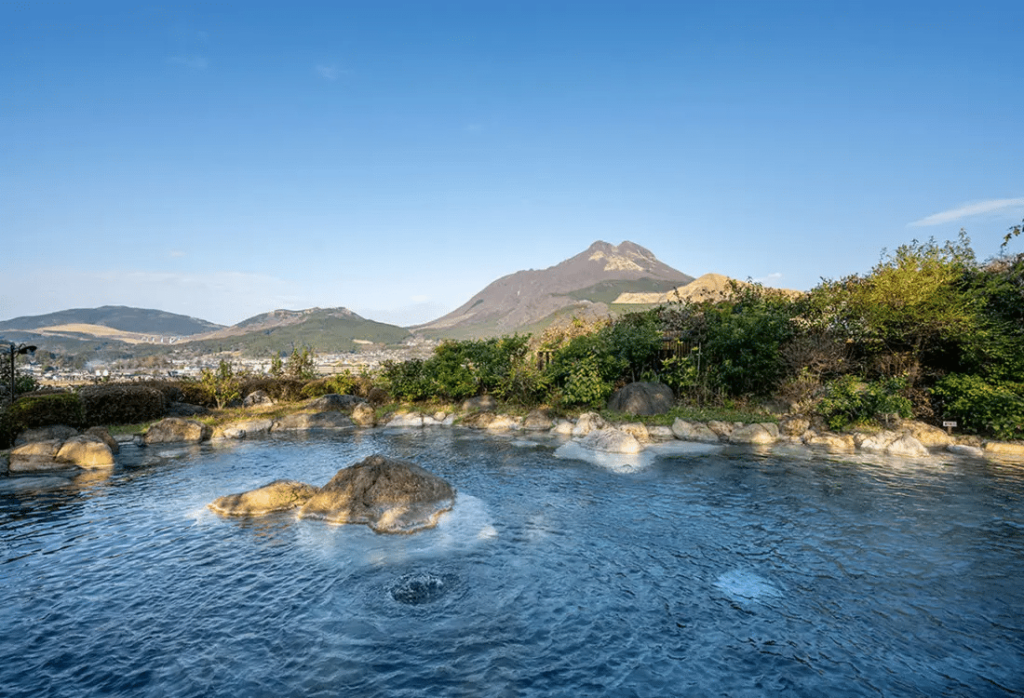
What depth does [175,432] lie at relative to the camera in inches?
863

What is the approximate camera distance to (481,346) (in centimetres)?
2800

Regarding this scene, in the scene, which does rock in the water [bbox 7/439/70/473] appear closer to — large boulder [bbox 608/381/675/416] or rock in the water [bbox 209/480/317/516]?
rock in the water [bbox 209/480/317/516]

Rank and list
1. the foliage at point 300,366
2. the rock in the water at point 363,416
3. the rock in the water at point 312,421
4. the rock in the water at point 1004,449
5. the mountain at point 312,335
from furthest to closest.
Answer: the mountain at point 312,335 < the foliage at point 300,366 < the rock in the water at point 363,416 < the rock in the water at point 312,421 < the rock in the water at point 1004,449

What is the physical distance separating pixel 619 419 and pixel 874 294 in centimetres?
1180

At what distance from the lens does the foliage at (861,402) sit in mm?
19078

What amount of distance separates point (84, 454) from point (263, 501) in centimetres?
1027

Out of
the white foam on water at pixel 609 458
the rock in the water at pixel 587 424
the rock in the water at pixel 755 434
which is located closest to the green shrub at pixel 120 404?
the white foam on water at pixel 609 458

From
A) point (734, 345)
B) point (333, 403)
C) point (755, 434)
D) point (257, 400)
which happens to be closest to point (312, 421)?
point (333, 403)

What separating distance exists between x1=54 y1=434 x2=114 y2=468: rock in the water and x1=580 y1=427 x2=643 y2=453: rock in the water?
1734 centimetres

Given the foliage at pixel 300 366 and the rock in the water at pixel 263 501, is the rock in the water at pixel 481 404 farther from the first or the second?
the rock in the water at pixel 263 501

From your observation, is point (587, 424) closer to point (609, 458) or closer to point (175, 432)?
point (609, 458)

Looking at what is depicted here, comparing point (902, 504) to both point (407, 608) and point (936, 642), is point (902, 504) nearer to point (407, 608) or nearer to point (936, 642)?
point (936, 642)

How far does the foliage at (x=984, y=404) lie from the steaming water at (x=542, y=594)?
5104 millimetres

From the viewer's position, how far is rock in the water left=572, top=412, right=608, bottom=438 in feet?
71.9
